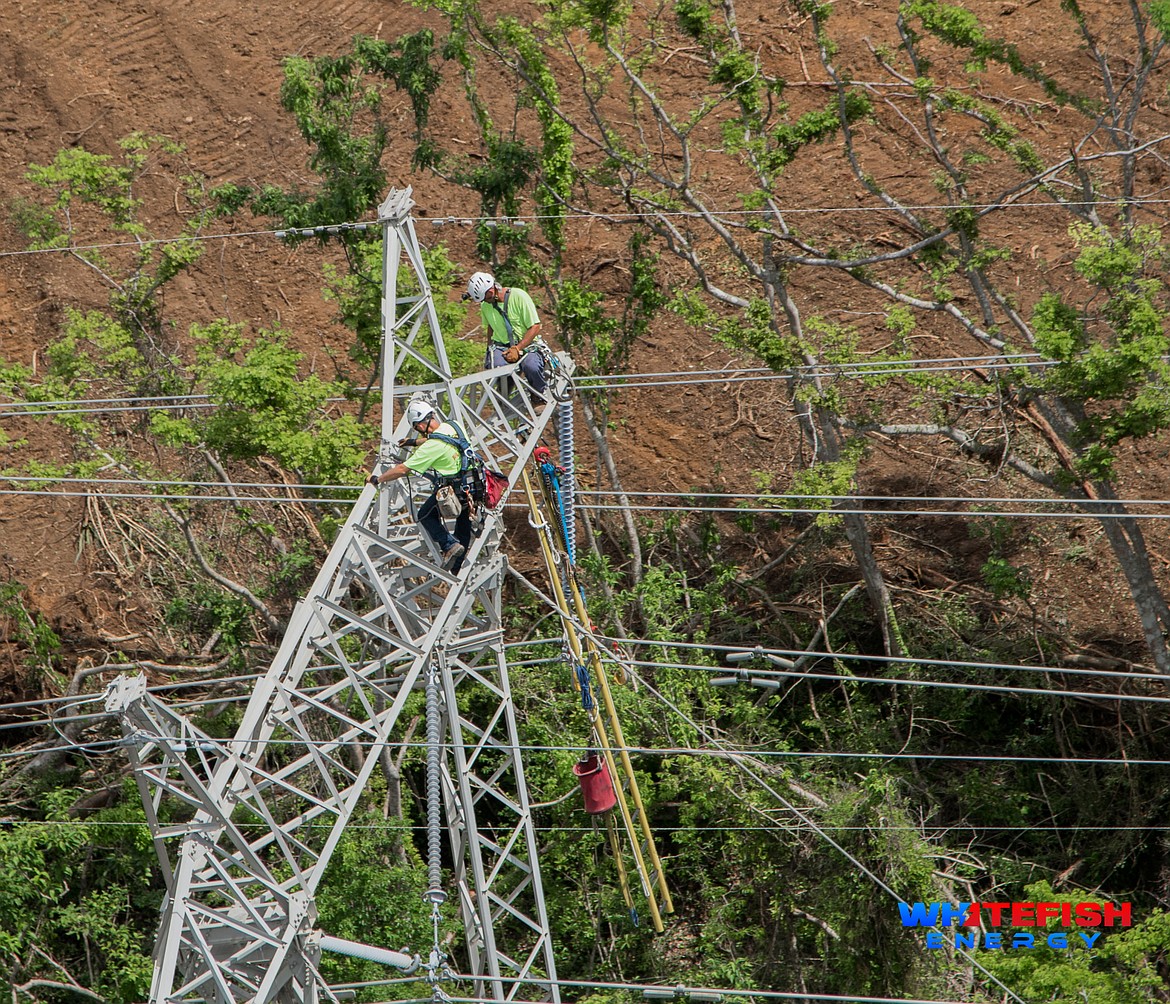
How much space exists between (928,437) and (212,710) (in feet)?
38.7

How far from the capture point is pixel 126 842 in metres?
22.5

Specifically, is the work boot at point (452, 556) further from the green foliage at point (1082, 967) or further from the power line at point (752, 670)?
the green foliage at point (1082, 967)

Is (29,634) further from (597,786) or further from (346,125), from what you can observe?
(597,786)

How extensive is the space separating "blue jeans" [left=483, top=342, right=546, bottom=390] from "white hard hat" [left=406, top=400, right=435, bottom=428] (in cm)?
139

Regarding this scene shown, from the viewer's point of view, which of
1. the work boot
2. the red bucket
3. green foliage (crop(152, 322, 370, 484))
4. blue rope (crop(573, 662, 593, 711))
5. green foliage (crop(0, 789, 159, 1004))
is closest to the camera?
the work boot

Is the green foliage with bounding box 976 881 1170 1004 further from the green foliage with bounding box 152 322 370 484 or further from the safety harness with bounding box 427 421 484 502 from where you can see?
the green foliage with bounding box 152 322 370 484

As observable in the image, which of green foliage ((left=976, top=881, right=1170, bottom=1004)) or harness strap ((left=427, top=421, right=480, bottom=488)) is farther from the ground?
harness strap ((left=427, top=421, right=480, bottom=488))

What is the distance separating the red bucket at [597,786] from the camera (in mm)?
17094

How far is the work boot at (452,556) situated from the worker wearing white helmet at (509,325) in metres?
1.99

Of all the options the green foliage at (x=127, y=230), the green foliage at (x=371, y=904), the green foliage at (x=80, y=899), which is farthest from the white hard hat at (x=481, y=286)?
the green foliage at (x=80, y=899)

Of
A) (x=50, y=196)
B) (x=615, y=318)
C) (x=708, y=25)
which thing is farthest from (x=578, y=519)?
(x=50, y=196)

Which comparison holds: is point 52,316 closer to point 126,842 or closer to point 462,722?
point 126,842

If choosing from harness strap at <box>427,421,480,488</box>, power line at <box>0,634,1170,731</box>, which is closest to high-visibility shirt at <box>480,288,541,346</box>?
harness strap at <box>427,421,480,488</box>

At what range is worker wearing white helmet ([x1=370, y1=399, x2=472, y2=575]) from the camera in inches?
579
